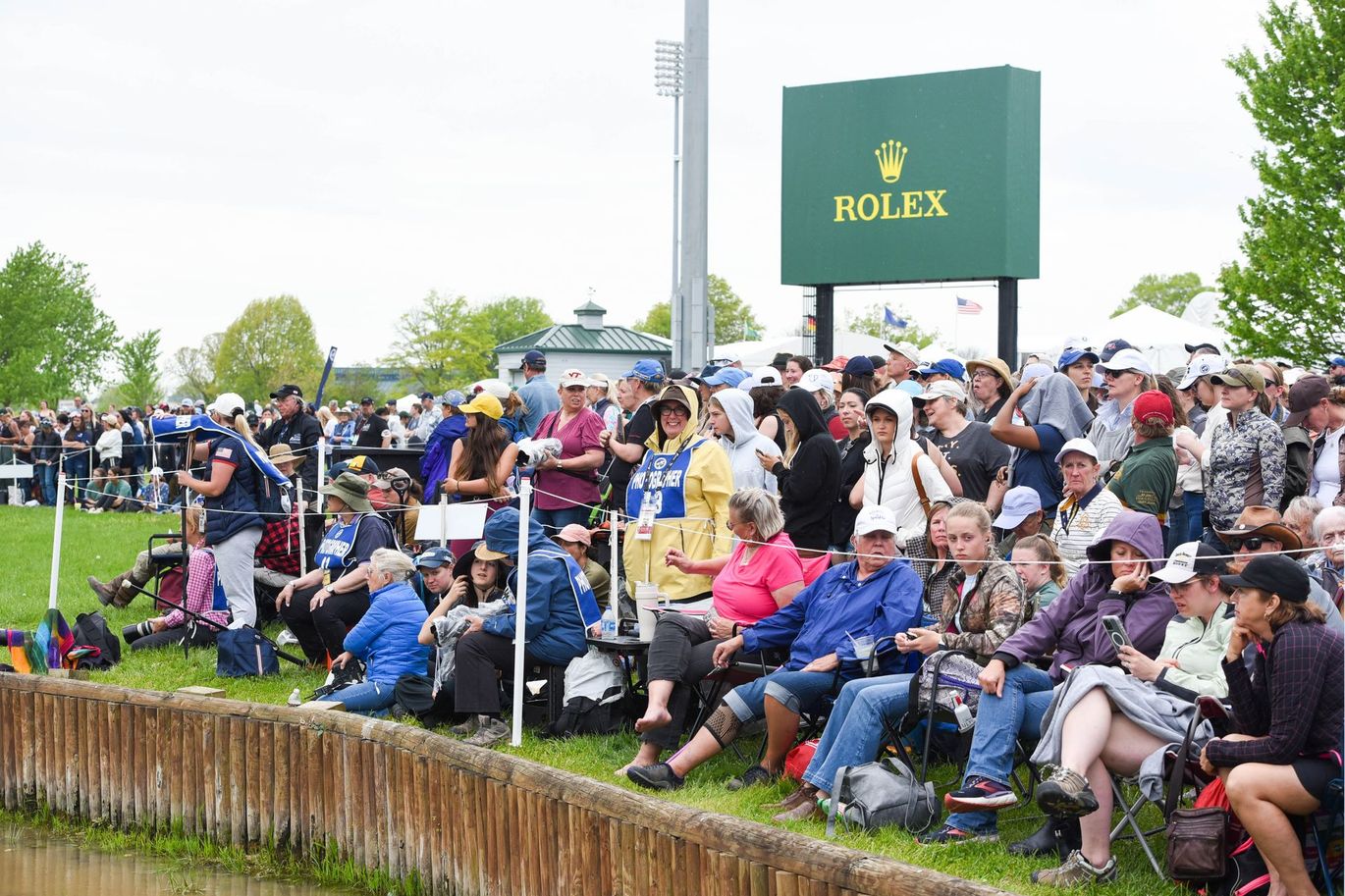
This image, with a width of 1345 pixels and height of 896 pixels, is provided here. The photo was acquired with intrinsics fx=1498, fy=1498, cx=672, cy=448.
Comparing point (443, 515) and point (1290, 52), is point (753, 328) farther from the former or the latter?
point (443, 515)

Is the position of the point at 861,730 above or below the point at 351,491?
below

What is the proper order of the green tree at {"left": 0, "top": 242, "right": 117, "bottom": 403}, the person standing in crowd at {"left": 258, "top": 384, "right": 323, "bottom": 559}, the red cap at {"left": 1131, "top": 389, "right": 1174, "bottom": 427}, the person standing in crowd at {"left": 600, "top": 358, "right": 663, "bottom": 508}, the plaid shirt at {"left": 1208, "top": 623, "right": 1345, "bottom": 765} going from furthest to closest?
the green tree at {"left": 0, "top": 242, "right": 117, "bottom": 403} → the person standing in crowd at {"left": 258, "top": 384, "right": 323, "bottom": 559} → the person standing in crowd at {"left": 600, "top": 358, "right": 663, "bottom": 508} → the red cap at {"left": 1131, "top": 389, "right": 1174, "bottom": 427} → the plaid shirt at {"left": 1208, "top": 623, "right": 1345, "bottom": 765}

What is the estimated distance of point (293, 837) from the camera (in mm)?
8305

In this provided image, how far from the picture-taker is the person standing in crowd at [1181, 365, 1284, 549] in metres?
7.71

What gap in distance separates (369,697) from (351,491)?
188 centimetres

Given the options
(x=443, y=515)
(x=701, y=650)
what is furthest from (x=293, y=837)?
(x=701, y=650)

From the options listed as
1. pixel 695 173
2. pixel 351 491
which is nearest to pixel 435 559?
pixel 351 491

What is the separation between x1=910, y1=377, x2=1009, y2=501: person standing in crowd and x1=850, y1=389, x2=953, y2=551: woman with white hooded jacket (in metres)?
0.39

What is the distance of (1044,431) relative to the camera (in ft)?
27.5

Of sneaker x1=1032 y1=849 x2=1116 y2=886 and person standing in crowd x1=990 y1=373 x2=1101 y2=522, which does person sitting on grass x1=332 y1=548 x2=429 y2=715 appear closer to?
person standing in crowd x1=990 y1=373 x2=1101 y2=522

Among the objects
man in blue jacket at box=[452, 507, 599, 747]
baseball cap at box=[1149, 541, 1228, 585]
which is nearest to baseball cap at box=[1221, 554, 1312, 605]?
baseball cap at box=[1149, 541, 1228, 585]

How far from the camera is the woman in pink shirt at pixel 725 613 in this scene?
684 centimetres

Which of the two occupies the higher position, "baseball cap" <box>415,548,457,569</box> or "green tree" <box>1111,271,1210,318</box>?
"green tree" <box>1111,271,1210,318</box>

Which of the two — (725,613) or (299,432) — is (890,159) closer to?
(299,432)
